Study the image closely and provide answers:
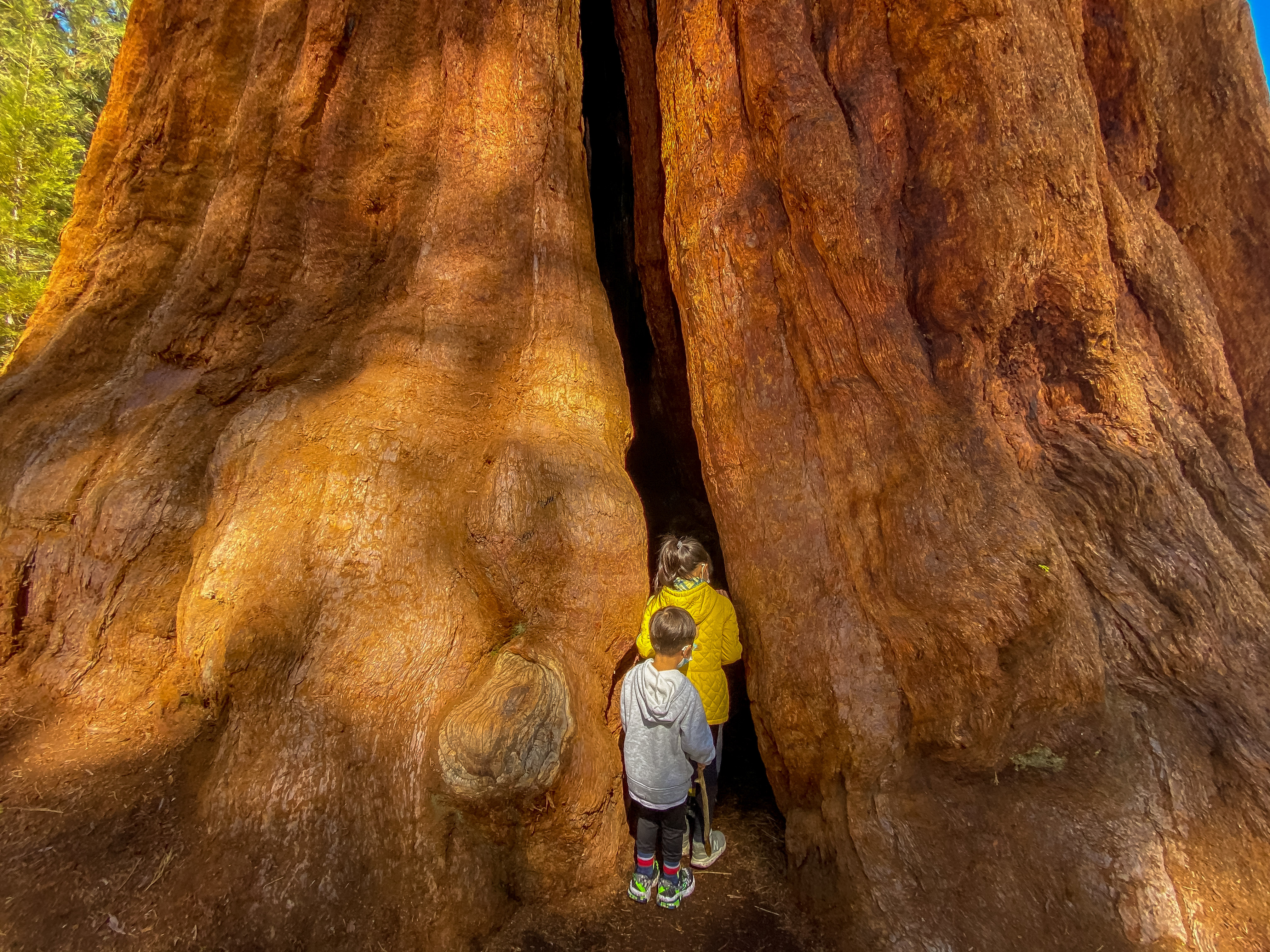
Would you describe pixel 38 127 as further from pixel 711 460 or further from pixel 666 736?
pixel 666 736

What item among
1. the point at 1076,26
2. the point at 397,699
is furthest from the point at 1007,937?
the point at 1076,26

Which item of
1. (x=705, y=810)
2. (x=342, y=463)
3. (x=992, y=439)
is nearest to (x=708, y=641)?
(x=705, y=810)

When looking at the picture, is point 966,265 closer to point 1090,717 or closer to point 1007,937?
point 1090,717

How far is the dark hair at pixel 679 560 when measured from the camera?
3.02m

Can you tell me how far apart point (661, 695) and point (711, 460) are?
53.5 inches

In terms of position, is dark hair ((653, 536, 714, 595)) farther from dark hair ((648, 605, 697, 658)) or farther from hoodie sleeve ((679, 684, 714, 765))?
hoodie sleeve ((679, 684, 714, 765))

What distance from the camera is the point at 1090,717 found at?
242 centimetres

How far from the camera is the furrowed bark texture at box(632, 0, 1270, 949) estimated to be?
2.30 m

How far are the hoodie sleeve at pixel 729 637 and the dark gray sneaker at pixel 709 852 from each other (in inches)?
32.5

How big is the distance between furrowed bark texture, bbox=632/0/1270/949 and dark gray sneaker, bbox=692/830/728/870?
37cm

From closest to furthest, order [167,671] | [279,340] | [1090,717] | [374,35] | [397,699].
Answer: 1. [1090,717]
2. [397,699]
3. [167,671]
4. [279,340]
5. [374,35]

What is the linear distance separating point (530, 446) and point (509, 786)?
154cm

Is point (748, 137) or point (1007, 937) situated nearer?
point (1007, 937)

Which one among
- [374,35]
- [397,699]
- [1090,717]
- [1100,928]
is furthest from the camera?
[374,35]
